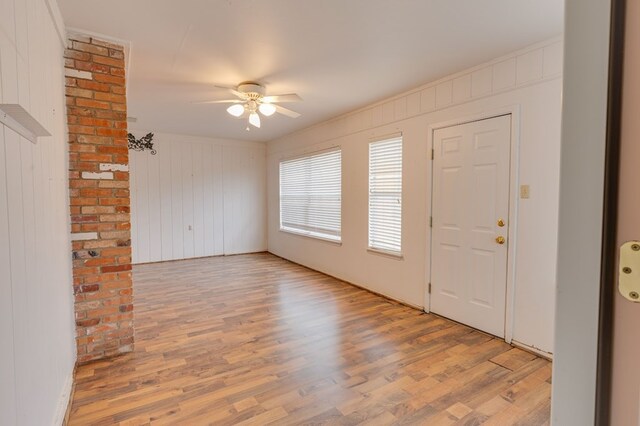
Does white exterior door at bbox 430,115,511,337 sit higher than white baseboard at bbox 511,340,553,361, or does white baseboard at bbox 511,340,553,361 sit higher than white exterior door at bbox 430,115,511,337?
white exterior door at bbox 430,115,511,337

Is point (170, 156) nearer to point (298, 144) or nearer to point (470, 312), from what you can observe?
point (298, 144)

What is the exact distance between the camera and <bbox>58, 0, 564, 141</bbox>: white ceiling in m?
2.16

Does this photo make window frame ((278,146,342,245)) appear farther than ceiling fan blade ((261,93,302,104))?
Yes

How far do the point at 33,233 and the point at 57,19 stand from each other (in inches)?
59.6

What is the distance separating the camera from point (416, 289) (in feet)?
12.4

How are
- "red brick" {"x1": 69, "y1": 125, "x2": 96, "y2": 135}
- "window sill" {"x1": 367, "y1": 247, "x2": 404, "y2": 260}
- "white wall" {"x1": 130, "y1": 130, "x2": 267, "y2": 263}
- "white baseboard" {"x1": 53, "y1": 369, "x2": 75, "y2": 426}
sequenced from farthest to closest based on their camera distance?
"white wall" {"x1": 130, "y1": 130, "x2": 267, "y2": 263}, "window sill" {"x1": 367, "y1": 247, "x2": 404, "y2": 260}, "red brick" {"x1": 69, "y1": 125, "x2": 96, "y2": 135}, "white baseboard" {"x1": 53, "y1": 369, "x2": 75, "y2": 426}

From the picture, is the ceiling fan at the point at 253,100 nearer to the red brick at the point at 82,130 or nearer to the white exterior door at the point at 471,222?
the red brick at the point at 82,130

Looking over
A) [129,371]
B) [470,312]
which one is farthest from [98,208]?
[470,312]

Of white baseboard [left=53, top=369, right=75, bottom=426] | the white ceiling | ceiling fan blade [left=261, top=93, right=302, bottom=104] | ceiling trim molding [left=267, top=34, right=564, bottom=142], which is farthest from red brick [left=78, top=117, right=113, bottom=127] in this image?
ceiling trim molding [left=267, top=34, right=564, bottom=142]

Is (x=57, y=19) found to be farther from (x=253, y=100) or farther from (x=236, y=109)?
(x=253, y=100)

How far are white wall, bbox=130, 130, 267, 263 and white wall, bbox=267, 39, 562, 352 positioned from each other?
69.7 inches

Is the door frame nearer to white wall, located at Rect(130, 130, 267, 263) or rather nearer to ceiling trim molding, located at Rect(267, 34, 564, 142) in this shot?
ceiling trim molding, located at Rect(267, 34, 564, 142)

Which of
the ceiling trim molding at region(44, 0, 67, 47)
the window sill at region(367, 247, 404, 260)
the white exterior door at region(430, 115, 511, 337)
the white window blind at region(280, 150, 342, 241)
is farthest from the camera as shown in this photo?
the white window blind at region(280, 150, 342, 241)

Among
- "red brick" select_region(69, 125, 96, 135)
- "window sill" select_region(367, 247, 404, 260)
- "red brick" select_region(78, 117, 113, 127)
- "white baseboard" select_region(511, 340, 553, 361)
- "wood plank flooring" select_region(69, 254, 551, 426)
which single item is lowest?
"wood plank flooring" select_region(69, 254, 551, 426)
